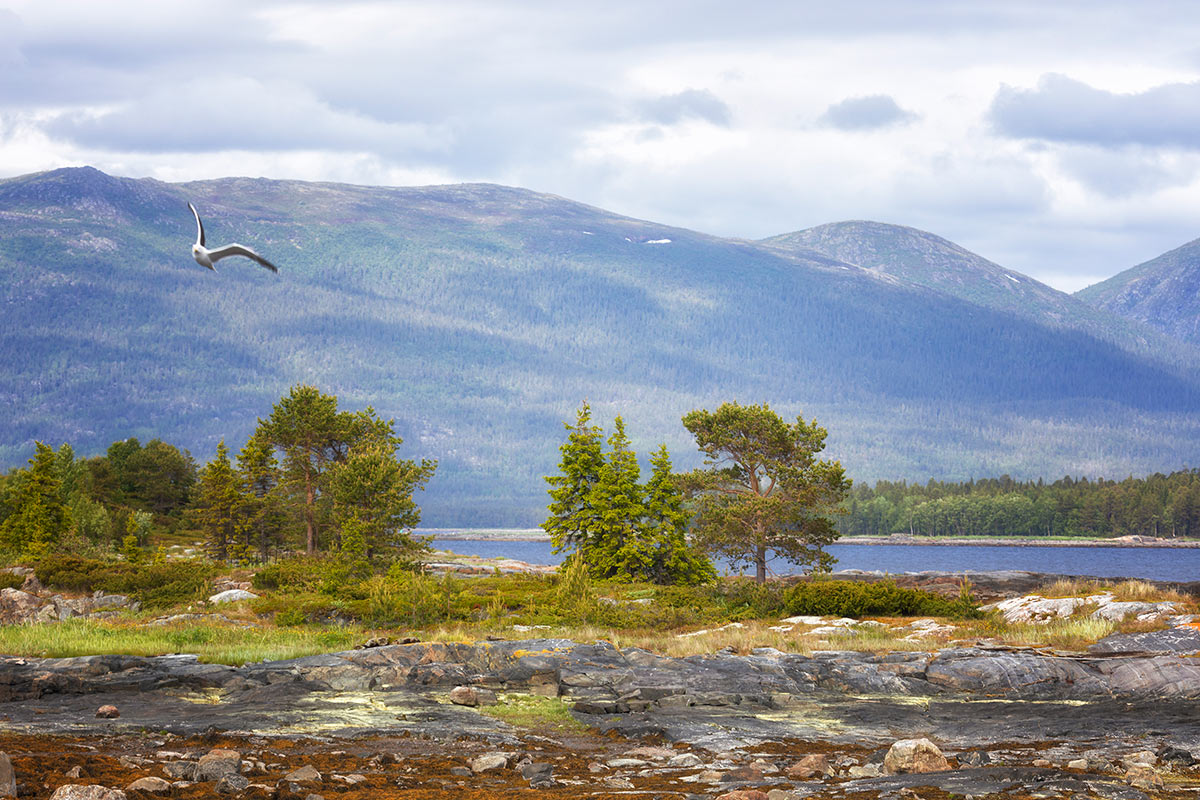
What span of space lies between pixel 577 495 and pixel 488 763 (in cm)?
4089

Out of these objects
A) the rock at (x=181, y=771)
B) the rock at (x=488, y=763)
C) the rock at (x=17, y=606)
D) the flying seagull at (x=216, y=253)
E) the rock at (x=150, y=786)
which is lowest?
the rock at (x=17, y=606)

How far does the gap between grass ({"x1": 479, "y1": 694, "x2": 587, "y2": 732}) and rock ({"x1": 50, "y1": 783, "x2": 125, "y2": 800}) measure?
9243 mm

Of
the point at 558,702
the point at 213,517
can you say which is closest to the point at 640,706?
the point at 558,702

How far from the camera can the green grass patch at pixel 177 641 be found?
25922 millimetres

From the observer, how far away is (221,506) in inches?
2734

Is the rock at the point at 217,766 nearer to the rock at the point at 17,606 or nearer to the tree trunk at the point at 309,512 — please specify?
the rock at the point at 17,606

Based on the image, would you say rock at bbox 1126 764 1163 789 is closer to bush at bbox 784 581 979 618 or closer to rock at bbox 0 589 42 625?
bush at bbox 784 581 979 618

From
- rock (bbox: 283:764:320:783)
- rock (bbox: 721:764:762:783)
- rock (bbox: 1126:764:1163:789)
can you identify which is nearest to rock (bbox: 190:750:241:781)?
rock (bbox: 283:764:320:783)

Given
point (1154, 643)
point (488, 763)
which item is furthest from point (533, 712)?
point (1154, 643)

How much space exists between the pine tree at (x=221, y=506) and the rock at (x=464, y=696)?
5201 centimetres

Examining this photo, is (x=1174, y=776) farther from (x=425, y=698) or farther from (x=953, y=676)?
(x=425, y=698)

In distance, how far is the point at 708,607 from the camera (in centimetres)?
4019

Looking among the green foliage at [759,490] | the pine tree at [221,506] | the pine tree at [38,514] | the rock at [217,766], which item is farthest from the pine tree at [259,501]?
the rock at [217,766]

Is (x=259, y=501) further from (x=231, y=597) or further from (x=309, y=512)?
(x=231, y=597)
